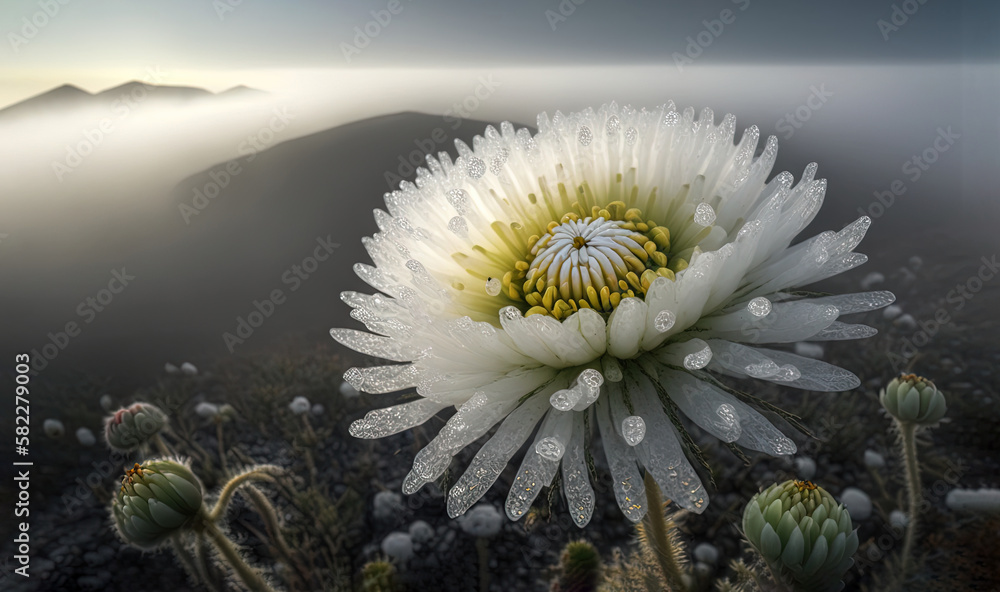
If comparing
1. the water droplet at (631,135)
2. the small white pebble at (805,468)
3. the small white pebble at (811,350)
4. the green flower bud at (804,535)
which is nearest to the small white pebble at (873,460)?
the small white pebble at (805,468)

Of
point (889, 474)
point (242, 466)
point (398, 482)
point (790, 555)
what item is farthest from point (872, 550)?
point (242, 466)

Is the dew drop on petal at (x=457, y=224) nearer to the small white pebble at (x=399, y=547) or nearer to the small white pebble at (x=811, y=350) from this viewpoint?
the small white pebble at (x=399, y=547)

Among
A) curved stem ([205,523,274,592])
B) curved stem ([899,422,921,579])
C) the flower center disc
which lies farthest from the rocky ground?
the flower center disc

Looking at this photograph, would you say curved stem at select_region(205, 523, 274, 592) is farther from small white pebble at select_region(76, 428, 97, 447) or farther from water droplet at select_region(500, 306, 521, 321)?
small white pebble at select_region(76, 428, 97, 447)

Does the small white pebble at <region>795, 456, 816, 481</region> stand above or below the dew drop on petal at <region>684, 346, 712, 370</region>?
below

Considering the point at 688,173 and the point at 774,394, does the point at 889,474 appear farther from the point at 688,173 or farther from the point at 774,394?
the point at 688,173
